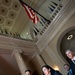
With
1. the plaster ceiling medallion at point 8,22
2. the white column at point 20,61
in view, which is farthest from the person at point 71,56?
the plaster ceiling medallion at point 8,22

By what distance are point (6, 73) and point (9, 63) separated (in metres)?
0.94

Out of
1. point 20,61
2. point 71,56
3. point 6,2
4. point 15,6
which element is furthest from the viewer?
point 15,6

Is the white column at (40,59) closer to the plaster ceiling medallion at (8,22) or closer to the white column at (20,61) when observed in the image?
the white column at (20,61)

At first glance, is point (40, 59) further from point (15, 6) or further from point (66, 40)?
point (15, 6)

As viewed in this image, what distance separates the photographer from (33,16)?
34.9 ft

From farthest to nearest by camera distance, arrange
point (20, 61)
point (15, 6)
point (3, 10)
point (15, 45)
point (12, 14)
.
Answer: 1. point (12, 14)
2. point (15, 6)
3. point (3, 10)
4. point (15, 45)
5. point (20, 61)

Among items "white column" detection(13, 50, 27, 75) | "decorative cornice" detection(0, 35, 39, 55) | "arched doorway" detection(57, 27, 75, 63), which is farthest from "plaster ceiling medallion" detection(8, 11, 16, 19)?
"arched doorway" detection(57, 27, 75, 63)

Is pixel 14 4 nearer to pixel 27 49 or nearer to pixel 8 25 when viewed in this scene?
pixel 8 25

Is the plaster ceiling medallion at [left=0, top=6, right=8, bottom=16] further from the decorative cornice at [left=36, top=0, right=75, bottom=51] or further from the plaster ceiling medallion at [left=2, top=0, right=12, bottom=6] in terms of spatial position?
the decorative cornice at [left=36, top=0, right=75, bottom=51]

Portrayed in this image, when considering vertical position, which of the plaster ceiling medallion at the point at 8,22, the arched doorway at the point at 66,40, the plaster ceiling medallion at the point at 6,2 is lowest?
the plaster ceiling medallion at the point at 8,22

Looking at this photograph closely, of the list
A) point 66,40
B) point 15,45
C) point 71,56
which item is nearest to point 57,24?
point 66,40

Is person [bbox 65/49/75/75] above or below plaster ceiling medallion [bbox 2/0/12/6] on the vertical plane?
above

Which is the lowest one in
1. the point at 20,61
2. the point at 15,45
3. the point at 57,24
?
the point at 20,61

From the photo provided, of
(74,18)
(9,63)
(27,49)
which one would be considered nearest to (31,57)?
(27,49)
